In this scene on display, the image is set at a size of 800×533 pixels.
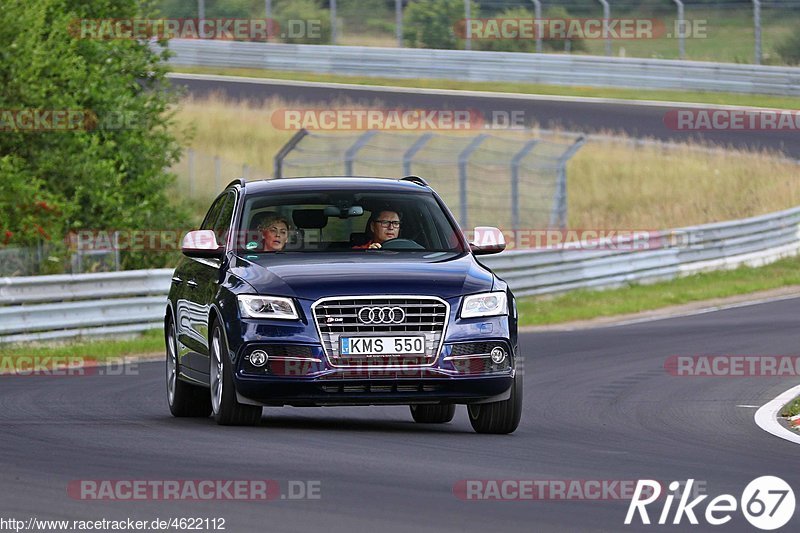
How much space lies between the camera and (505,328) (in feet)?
36.2

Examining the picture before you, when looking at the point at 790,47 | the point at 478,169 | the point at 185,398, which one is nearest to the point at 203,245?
the point at 185,398

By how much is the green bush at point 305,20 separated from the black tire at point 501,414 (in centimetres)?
3866

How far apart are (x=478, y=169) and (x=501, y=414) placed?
2601cm

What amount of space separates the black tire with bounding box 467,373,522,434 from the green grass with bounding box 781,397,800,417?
2.50m

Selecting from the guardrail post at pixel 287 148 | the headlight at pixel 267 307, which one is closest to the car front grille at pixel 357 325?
the headlight at pixel 267 307

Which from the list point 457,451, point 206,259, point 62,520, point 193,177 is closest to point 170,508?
point 62,520

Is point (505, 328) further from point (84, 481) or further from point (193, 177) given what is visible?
point (193, 177)

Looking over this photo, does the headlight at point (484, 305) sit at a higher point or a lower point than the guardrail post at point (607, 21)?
higher

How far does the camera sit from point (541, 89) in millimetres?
46219

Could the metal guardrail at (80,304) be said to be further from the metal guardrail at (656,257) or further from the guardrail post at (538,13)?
the guardrail post at (538,13)

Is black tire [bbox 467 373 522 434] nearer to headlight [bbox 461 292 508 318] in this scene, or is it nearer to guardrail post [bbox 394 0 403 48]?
headlight [bbox 461 292 508 318]

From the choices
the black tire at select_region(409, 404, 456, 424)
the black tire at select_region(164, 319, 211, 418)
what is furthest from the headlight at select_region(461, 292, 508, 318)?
the black tire at select_region(164, 319, 211, 418)

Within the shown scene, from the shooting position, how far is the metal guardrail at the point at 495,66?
42938 millimetres

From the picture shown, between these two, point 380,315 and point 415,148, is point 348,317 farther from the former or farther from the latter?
point 415,148
